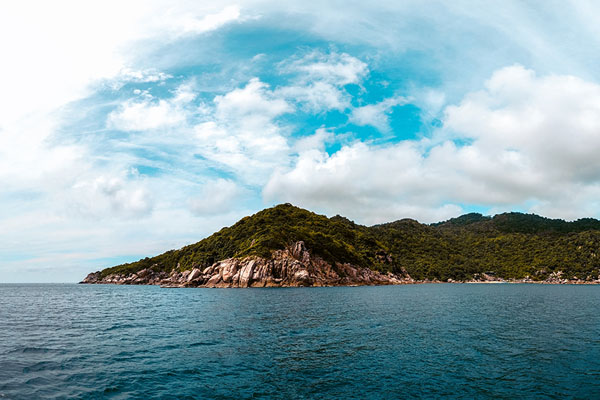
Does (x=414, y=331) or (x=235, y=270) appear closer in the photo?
(x=414, y=331)

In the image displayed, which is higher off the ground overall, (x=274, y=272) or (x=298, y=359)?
(x=274, y=272)

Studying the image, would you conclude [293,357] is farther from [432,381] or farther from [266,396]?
[432,381]

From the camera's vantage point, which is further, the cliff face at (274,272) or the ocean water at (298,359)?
the cliff face at (274,272)

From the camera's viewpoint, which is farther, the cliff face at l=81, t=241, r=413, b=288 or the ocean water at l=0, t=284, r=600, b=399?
the cliff face at l=81, t=241, r=413, b=288

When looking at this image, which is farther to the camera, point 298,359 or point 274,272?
point 274,272

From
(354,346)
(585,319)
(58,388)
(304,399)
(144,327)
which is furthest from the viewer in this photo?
(585,319)

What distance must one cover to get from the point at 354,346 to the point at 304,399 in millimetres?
16556

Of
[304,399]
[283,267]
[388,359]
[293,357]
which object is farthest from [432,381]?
[283,267]

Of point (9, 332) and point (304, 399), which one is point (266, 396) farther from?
point (9, 332)

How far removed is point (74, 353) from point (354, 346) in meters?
28.9

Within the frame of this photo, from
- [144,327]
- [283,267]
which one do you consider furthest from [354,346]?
[283,267]

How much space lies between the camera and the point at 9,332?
147 feet

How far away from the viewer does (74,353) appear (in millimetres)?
33719

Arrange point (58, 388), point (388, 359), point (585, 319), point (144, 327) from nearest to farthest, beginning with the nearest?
point (58, 388) → point (388, 359) → point (144, 327) → point (585, 319)
